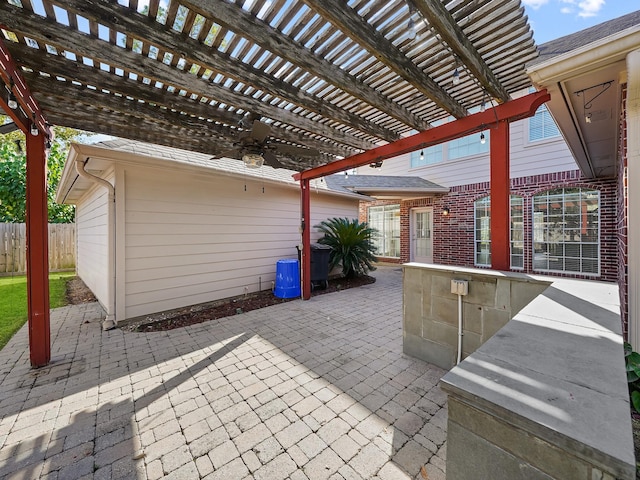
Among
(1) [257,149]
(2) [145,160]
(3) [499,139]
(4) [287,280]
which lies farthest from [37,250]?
(3) [499,139]

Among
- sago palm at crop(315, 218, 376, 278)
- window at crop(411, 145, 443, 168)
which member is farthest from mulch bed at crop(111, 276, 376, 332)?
window at crop(411, 145, 443, 168)

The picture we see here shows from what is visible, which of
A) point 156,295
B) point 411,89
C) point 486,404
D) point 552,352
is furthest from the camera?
point 156,295

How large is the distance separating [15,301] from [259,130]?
22.1 feet

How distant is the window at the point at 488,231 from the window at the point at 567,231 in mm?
297

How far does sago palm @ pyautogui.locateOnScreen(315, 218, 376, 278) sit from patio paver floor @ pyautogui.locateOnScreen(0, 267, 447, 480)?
3368 mm

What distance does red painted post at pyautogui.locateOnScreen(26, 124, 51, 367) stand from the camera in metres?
2.89

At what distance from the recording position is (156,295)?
469cm

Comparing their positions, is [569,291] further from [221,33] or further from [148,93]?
[148,93]

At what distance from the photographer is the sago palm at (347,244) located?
7199mm

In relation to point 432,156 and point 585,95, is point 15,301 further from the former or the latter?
point 432,156

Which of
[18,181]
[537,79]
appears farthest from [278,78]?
[18,181]

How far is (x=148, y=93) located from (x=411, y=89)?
2.62 meters

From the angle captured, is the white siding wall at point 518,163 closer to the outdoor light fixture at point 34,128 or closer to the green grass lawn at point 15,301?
the outdoor light fixture at point 34,128

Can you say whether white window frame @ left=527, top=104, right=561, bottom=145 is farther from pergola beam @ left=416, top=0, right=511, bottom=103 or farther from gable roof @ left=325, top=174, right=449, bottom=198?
pergola beam @ left=416, top=0, right=511, bottom=103
